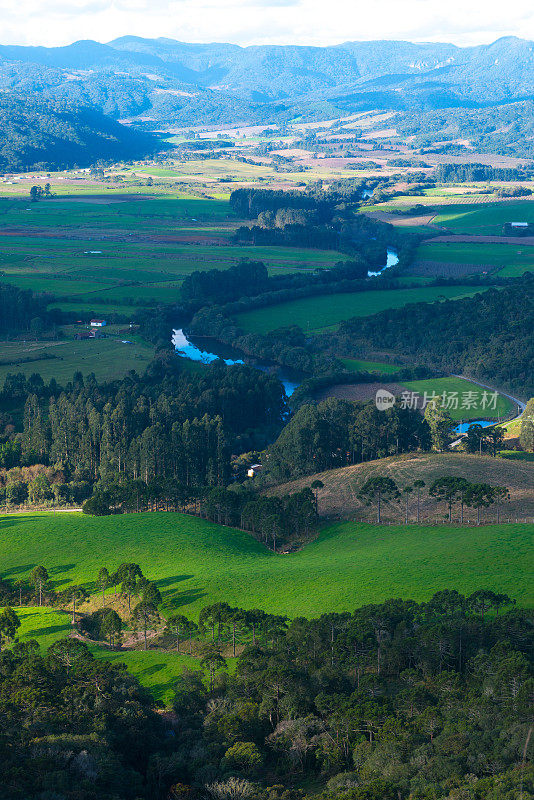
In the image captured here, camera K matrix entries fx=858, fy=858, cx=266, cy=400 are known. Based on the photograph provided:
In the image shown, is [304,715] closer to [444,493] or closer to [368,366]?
[444,493]

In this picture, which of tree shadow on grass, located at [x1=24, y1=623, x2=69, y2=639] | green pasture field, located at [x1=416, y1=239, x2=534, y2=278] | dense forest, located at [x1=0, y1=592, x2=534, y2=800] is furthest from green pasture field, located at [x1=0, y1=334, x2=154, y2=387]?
green pasture field, located at [x1=416, y1=239, x2=534, y2=278]

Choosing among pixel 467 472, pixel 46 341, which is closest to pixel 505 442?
pixel 467 472

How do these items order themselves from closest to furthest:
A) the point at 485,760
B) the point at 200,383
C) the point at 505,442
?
the point at 485,760
the point at 505,442
the point at 200,383

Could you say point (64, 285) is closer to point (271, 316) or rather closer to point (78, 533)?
point (271, 316)

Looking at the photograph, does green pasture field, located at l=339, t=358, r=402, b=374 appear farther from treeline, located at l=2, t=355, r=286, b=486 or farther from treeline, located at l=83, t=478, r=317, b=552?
treeline, located at l=83, t=478, r=317, b=552

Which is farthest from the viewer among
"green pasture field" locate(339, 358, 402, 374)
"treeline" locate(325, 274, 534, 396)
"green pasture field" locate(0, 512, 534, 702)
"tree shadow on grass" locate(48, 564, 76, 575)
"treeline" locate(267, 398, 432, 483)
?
"green pasture field" locate(339, 358, 402, 374)

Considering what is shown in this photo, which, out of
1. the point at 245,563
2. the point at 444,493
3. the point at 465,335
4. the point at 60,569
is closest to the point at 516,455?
the point at 444,493
